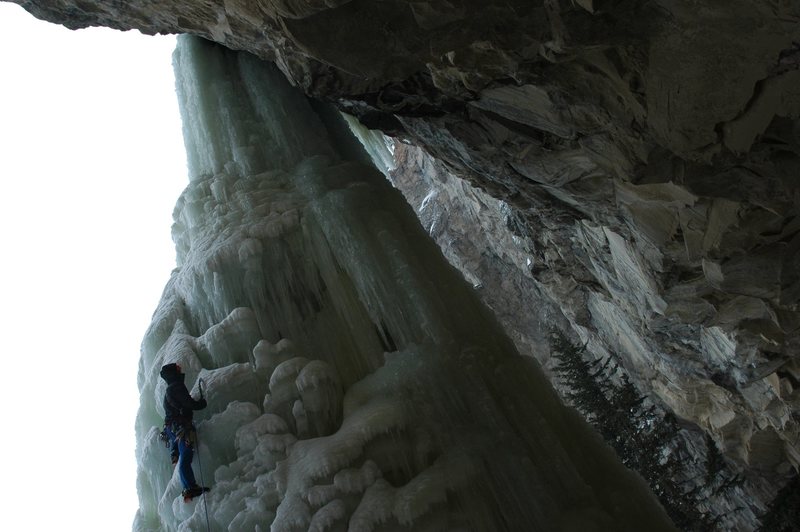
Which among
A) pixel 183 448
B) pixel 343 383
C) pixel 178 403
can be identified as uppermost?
pixel 178 403

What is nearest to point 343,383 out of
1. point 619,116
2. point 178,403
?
point 178,403

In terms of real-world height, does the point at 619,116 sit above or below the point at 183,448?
above

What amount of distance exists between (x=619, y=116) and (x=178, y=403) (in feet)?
13.4

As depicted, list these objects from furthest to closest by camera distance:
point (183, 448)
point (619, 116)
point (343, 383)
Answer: point (343, 383), point (183, 448), point (619, 116)

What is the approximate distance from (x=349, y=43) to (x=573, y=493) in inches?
148

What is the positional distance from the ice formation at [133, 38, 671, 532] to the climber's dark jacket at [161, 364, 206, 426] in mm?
154

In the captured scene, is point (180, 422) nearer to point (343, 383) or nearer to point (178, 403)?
point (178, 403)

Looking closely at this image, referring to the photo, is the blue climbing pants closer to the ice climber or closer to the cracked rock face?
the ice climber

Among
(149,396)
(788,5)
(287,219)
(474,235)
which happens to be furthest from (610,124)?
(474,235)

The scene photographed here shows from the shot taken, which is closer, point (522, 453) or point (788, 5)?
point (788, 5)

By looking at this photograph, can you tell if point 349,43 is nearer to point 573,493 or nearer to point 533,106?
point 533,106

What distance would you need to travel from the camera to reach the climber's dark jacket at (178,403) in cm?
520

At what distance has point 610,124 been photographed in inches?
185

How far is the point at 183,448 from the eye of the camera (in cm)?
512
